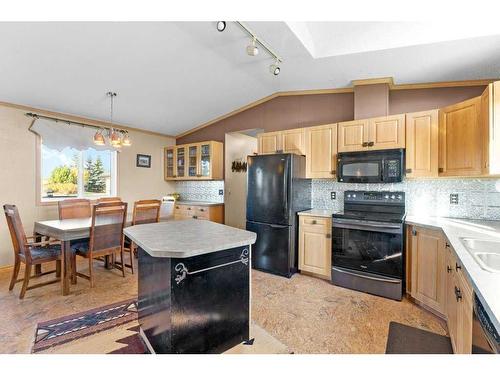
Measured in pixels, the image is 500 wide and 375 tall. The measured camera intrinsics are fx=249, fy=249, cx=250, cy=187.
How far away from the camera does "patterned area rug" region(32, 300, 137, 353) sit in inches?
76.2

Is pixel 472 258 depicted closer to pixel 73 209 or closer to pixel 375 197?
pixel 375 197

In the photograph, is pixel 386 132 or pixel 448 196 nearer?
pixel 448 196

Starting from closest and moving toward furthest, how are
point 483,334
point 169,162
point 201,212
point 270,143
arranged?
point 483,334, point 270,143, point 201,212, point 169,162

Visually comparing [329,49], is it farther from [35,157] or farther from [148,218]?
[35,157]

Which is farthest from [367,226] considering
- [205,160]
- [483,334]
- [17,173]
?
[17,173]

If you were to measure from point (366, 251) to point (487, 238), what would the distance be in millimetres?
1129

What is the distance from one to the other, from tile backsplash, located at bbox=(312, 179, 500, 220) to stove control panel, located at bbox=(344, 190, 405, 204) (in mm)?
68

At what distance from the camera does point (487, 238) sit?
177 cm

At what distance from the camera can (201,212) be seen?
473cm

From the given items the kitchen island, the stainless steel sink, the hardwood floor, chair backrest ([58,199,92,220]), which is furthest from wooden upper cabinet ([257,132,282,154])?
chair backrest ([58,199,92,220])

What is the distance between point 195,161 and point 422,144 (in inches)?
152

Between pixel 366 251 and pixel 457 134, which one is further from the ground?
pixel 457 134

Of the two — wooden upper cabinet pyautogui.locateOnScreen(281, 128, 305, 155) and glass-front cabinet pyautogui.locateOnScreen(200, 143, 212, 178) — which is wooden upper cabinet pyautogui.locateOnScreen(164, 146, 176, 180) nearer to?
glass-front cabinet pyautogui.locateOnScreen(200, 143, 212, 178)
